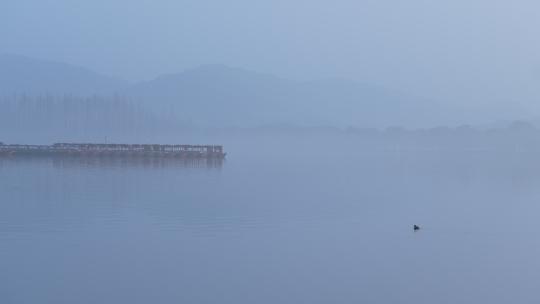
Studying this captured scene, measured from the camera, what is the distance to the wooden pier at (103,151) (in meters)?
76.4

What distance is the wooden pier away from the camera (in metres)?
76.4

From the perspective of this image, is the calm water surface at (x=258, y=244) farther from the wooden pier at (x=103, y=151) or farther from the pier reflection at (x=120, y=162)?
the wooden pier at (x=103, y=151)

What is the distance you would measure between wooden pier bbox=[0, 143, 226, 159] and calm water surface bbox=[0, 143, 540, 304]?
30274 mm

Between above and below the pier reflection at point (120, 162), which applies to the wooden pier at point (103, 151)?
above

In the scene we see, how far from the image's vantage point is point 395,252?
25.0 meters

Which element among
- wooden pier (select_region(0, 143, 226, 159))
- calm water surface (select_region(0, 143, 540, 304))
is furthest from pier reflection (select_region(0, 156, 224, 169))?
calm water surface (select_region(0, 143, 540, 304))

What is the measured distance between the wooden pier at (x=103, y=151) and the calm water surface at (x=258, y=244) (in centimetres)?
3027

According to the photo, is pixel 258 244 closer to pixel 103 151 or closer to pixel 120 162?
pixel 120 162

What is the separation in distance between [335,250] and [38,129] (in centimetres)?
14802

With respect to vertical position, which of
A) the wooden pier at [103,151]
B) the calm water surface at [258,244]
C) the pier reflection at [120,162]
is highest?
the wooden pier at [103,151]

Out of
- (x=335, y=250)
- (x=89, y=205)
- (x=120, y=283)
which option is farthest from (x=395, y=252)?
(x=89, y=205)

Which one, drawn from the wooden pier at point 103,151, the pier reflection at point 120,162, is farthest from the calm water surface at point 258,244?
the wooden pier at point 103,151

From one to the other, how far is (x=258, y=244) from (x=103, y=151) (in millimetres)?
Answer: 57926

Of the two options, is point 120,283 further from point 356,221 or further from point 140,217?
point 356,221
